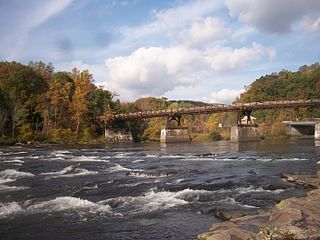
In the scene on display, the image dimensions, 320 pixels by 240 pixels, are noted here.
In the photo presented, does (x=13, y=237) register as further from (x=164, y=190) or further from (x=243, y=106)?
(x=243, y=106)

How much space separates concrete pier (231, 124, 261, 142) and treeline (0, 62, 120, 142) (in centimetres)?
3037

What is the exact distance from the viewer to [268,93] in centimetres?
13000

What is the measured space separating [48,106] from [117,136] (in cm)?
1977

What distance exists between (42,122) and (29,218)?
64.9 meters

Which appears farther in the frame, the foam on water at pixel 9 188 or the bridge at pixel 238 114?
the bridge at pixel 238 114

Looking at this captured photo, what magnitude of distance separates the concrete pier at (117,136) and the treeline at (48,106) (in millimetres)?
2198

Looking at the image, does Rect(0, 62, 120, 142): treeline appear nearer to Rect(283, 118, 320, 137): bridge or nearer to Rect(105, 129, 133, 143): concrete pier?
Rect(105, 129, 133, 143): concrete pier

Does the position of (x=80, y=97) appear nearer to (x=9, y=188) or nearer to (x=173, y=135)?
(x=173, y=135)

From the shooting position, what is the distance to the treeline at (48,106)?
69625 mm

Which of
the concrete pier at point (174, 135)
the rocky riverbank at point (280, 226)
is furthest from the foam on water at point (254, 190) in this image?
the concrete pier at point (174, 135)

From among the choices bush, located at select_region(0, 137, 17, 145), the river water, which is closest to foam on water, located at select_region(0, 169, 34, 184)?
the river water

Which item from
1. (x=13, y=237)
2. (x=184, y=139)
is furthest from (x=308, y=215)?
(x=184, y=139)

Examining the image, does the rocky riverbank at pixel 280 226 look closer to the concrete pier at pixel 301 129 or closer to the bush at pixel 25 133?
the bush at pixel 25 133

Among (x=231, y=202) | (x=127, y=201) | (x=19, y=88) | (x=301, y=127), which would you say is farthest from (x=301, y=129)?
(x=127, y=201)
